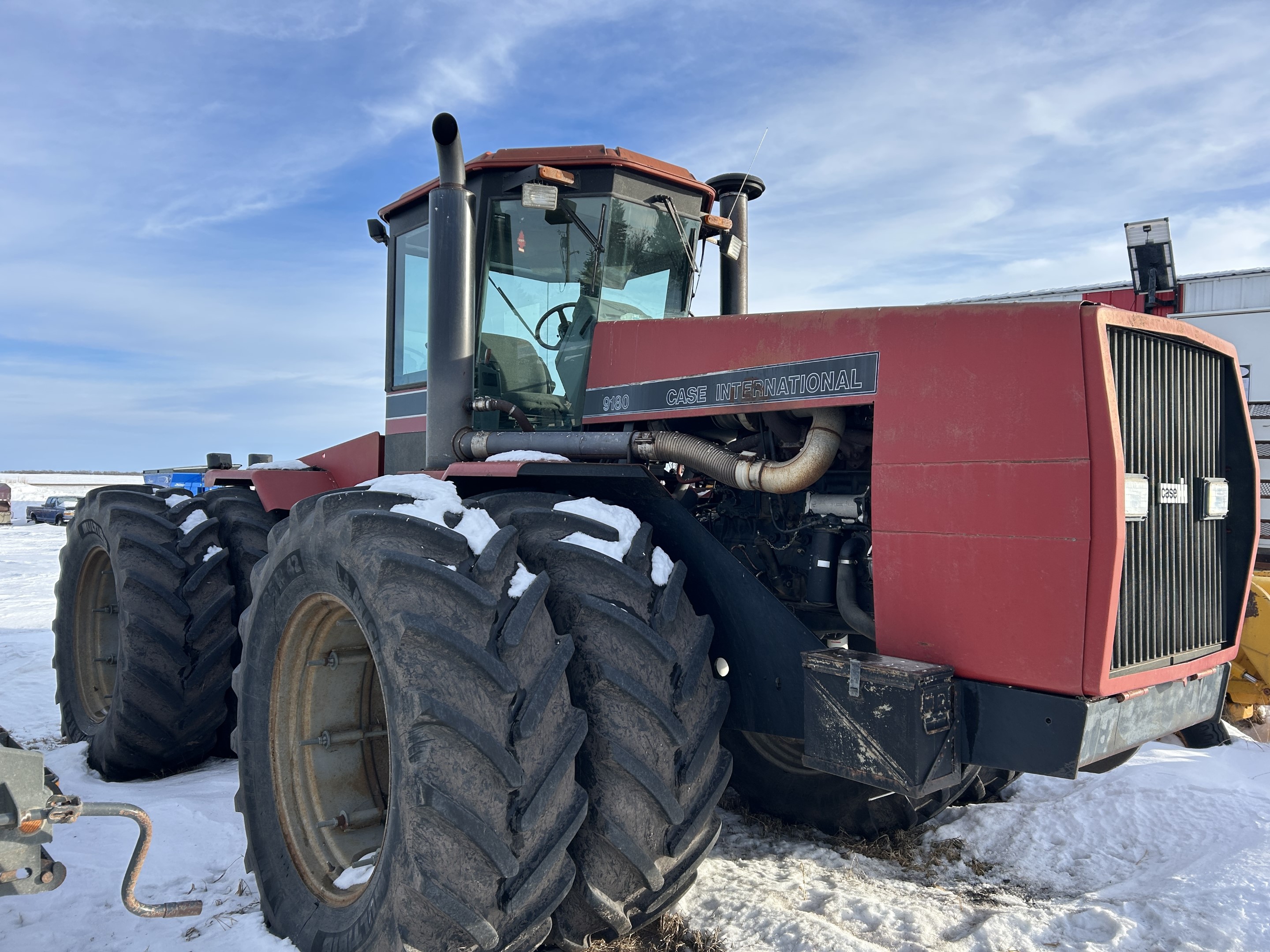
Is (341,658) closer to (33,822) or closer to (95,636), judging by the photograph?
(33,822)

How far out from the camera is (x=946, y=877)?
3.54 m

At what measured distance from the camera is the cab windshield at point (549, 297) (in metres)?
3.94

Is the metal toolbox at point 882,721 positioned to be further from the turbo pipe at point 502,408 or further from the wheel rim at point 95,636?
the wheel rim at point 95,636

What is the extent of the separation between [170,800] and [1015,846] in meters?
3.76

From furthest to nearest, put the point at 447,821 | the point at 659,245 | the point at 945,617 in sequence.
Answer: the point at 659,245
the point at 945,617
the point at 447,821

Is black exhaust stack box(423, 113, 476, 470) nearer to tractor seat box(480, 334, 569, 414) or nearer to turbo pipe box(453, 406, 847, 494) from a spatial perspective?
turbo pipe box(453, 406, 847, 494)

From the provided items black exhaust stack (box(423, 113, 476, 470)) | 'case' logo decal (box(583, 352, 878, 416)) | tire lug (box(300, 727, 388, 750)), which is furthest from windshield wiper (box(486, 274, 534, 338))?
tire lug (box(300, 727, 388, 750))

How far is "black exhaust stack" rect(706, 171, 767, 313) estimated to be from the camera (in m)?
4.74

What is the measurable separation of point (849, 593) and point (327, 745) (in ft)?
6.45

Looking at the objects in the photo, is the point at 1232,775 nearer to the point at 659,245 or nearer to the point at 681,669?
the point at 681,669

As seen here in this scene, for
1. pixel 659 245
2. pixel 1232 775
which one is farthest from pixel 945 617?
pixel 1232 775

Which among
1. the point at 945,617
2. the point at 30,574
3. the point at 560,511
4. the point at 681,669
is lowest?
the point at 30,574

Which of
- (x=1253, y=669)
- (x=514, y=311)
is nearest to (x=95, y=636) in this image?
(x=514, y=311)

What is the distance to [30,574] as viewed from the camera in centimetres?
1501
